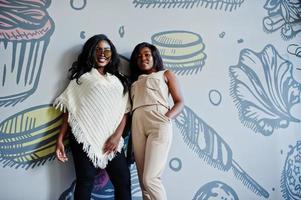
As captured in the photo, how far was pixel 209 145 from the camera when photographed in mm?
1442

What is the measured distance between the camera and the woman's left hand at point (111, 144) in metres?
1.23

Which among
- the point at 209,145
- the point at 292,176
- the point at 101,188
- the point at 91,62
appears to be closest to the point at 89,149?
the point at 101,188

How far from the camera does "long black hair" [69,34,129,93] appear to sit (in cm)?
132

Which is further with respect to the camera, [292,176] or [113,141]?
[292,176]

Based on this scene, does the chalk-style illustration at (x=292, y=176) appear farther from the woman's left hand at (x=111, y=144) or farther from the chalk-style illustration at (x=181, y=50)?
the woman's left hand at (x=111, y=144)

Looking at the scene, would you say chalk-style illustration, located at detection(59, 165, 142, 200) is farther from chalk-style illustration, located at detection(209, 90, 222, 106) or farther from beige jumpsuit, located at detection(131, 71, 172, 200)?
chalk-style illustration, located at detection(209, 90, 222, 106)

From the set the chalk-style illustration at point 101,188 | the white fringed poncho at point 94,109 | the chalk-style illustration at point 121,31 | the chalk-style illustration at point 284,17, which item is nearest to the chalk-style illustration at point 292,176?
the chalk-style illustration at point 284,17

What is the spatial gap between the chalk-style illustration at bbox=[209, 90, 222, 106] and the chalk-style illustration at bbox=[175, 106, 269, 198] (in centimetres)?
13

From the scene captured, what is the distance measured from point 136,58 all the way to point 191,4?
0.51 meters

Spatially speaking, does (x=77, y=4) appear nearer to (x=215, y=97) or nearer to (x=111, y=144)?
(x=111, y=144)

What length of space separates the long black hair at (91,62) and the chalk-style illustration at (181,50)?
0.27 metres

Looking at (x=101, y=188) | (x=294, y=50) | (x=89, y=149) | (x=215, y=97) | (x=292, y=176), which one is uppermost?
(x=294, y=50)

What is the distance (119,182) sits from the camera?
1.19 m

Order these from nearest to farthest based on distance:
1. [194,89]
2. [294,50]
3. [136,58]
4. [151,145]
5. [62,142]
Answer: [151,145]
[62,142]
[136,58]
[194,89]
[294,50]
